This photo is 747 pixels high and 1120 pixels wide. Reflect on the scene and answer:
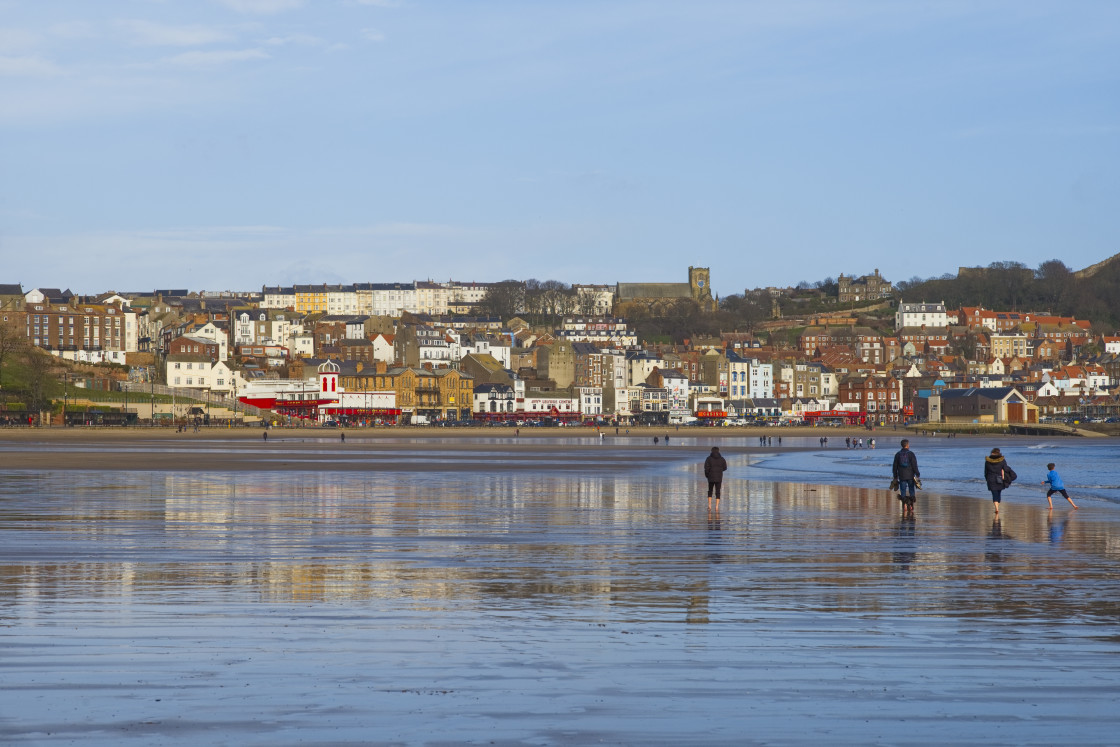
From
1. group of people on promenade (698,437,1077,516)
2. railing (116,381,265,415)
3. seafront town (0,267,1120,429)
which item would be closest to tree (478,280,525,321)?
seafront town (0,267,1120,429)

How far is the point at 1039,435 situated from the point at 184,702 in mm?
102406

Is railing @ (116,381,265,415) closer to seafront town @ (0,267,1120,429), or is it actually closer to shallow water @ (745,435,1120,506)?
seafront town @ (0,267,1120,429)

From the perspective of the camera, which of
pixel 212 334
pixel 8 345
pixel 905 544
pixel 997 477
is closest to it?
pixel 905 544

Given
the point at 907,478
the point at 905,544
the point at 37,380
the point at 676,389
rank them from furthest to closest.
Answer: the point at 676,389 < the point at 37,380 < the point at 907,478 < the point at 905,544

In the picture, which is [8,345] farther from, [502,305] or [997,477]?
[502,305]

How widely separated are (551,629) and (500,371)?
4841 inches

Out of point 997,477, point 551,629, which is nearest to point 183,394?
point 997,477

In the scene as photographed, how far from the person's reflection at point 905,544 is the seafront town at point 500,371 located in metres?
79.5

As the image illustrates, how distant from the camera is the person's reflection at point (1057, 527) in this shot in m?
16.2

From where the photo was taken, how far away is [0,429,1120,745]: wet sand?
20.5 ft

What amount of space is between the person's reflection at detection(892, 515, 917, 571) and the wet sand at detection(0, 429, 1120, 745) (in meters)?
0.09

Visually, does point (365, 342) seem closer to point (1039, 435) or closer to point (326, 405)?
point (326, 405)

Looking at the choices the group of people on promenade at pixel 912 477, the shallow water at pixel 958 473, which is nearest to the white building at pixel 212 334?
the shallow water at pixel 958 473

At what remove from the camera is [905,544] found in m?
15.4
